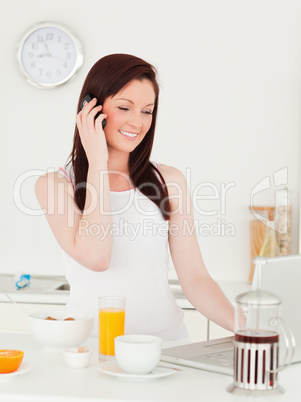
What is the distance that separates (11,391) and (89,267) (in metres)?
0.63

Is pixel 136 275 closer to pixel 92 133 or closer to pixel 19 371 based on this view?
pixel 92 133

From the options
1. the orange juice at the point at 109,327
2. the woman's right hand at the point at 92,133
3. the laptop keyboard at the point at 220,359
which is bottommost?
the laptop keyboard at the point at 220,359

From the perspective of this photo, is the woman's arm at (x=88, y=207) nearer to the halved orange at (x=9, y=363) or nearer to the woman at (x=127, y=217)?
the woman at (x=127, y=217)

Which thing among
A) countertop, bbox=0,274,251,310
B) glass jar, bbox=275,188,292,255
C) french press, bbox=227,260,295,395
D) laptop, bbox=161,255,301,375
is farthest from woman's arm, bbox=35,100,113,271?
glass jar, bbox=275,188,292,255

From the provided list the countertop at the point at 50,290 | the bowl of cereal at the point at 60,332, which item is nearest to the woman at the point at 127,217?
the bowl of cereal at the point at 60,332

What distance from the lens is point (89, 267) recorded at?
1820 mm

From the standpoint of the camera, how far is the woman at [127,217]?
1.86 meters

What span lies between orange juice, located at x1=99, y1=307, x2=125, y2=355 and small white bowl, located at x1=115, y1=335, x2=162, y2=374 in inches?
5.4

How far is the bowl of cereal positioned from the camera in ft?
4.98

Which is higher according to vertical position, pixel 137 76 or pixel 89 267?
pixel 137 76

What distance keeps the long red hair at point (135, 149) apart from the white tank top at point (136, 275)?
3 cm

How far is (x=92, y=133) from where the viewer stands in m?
1.91

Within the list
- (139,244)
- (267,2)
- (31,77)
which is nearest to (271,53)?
(267,2)

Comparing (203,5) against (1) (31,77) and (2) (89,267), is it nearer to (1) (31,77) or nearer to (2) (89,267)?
(1) (31,77)
